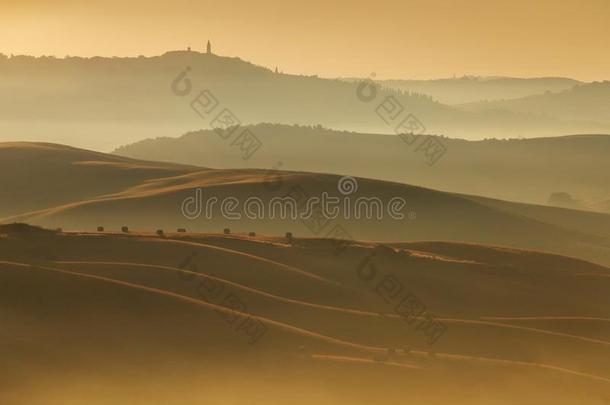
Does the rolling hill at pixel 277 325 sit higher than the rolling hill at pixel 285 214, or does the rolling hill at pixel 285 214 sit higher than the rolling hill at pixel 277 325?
the rolling hill at pixel 285 214

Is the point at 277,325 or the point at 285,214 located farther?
the point at 285,214

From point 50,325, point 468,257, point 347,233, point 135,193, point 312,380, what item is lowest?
point 312,380

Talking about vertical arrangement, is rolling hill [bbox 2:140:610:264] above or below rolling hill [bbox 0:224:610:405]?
above

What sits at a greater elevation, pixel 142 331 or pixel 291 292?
pixel 291 292

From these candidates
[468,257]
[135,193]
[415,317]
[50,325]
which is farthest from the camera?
[135,193]

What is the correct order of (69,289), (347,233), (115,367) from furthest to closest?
(347,233) < (69,289) < (115,367)

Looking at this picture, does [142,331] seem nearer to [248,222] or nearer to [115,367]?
[115,367]

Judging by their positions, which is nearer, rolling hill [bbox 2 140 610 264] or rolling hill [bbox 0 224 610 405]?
rolling hill [bbox 0 224 610 405]

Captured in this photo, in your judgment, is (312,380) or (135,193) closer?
(312,380)

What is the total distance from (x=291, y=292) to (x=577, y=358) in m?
12.9

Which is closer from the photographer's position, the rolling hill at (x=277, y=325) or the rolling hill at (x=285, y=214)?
the rolling hill at (x=277, y=325)

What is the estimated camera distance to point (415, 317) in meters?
48.5

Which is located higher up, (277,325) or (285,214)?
(285,214)

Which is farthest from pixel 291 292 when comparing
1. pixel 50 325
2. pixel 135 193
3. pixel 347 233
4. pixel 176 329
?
pixel 135 193
